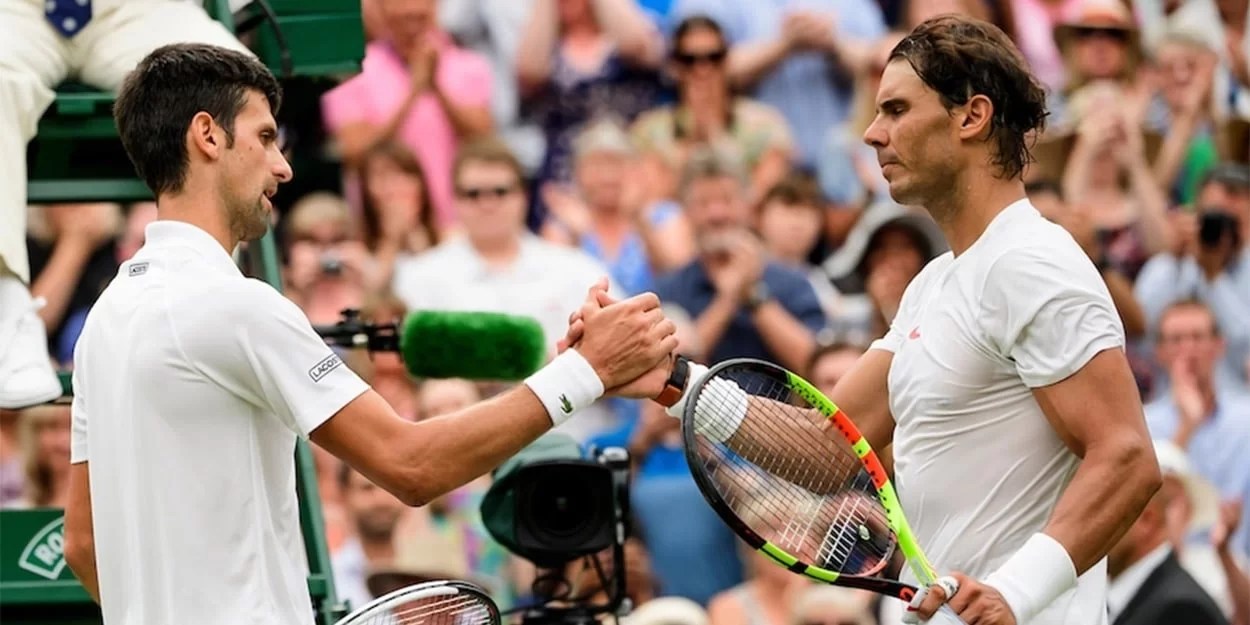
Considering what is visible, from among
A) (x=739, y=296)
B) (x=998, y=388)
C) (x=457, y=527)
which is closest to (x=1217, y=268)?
(x=739, y=296)

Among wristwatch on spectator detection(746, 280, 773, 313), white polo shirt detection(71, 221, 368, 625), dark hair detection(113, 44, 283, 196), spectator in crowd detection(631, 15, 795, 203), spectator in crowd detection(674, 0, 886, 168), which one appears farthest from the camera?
spectator in crowd detection(674, 0, 886, 168)

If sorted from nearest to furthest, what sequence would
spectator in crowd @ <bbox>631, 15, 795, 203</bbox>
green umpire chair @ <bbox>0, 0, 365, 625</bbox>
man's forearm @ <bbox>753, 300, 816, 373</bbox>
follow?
1. green umpire chair @ <bbox>0, 0, 365, 625</bbox>
2. man's forearm @ <bbox>753, 300, 816, 373</bbox>
3. spectator in crowd @ <bbox>631, 15, 795, 203</bbox>

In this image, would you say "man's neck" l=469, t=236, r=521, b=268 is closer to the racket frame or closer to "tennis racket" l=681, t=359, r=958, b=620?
"tennis racket" l=681, t=359, r=958, b=620

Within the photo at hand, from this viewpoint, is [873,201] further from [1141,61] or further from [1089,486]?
[1089,486]

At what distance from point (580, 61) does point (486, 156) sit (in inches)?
31.3

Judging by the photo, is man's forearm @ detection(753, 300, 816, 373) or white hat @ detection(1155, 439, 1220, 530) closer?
white hat @ detection(1155, 439, 1220, 530)

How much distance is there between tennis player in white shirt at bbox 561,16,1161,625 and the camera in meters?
4.16

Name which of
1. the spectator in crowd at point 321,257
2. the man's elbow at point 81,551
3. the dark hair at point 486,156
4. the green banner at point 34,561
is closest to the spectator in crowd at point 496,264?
the dark hair at point 486,156

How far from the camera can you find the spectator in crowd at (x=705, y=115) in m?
9.68

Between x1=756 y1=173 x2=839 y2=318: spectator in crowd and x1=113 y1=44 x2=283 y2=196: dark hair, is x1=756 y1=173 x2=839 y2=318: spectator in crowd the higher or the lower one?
the lower one

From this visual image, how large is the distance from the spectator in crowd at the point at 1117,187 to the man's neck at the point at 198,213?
5.94 meters

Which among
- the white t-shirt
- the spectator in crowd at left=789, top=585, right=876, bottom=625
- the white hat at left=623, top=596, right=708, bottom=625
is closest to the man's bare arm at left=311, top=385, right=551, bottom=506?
the white t-shirt

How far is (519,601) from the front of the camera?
7938 millimetres

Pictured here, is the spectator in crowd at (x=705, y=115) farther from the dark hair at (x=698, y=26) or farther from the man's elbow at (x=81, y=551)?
the man's elbow at (x=81, y=551)
